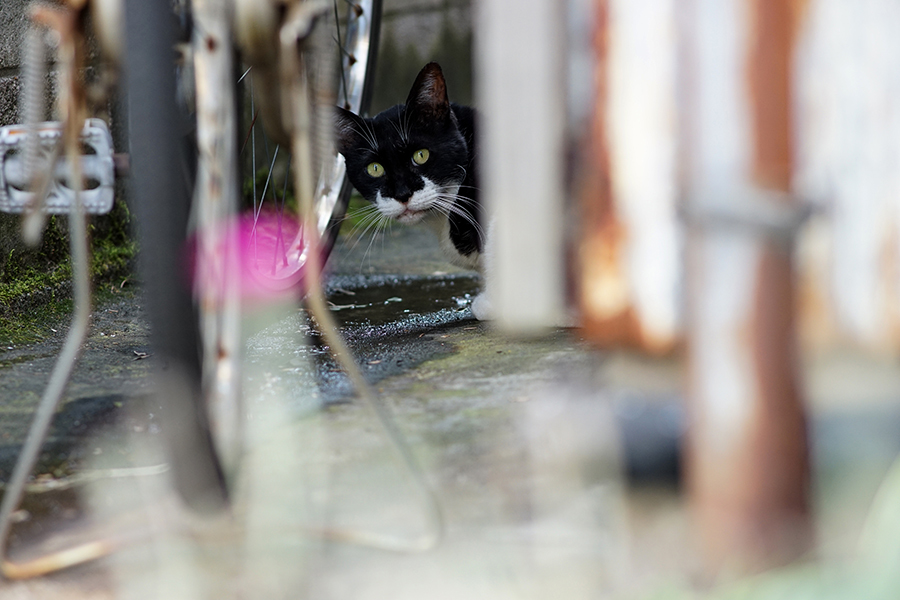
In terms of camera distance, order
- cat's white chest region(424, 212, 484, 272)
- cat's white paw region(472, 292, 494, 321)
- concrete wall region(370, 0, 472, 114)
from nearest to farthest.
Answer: cat's white paw region(472, 292, 494, 321) → cat's white chest region(424, 212, 484, 272) → concrete wall region(370, 0, 472, 114)

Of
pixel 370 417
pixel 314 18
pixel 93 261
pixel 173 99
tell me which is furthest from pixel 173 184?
pixel 93 261

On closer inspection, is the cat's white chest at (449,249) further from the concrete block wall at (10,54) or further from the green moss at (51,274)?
the concrete block wall at (10,54)

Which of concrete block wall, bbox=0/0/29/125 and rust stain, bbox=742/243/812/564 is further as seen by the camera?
concrete block wall, bbox=0/0/29/125

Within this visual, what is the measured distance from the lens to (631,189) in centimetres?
83

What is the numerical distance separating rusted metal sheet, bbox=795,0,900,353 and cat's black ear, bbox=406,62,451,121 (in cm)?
129

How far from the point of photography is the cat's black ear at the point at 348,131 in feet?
6.70

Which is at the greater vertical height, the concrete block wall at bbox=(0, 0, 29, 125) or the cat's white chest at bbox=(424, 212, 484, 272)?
the concrete block wall at bbox=(0, 0, 29, 125)

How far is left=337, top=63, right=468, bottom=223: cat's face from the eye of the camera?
2.05 m

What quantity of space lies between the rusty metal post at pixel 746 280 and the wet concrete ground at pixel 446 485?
0.08 meters

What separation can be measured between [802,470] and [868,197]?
0.32 m

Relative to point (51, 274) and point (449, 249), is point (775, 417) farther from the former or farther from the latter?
point (51, 274)

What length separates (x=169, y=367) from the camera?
81cm

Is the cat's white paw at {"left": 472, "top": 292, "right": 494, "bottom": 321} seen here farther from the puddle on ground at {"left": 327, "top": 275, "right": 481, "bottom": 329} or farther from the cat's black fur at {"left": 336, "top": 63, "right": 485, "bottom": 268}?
the cat's black fur at {"left": 336, "top": 63, "right": 485, "bottom": 268}

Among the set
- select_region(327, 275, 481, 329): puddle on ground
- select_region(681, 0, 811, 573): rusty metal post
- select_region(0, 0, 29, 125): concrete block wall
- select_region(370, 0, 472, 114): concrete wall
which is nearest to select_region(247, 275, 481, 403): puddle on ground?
select_region(327, 275, 481, 329): puddle on ground
